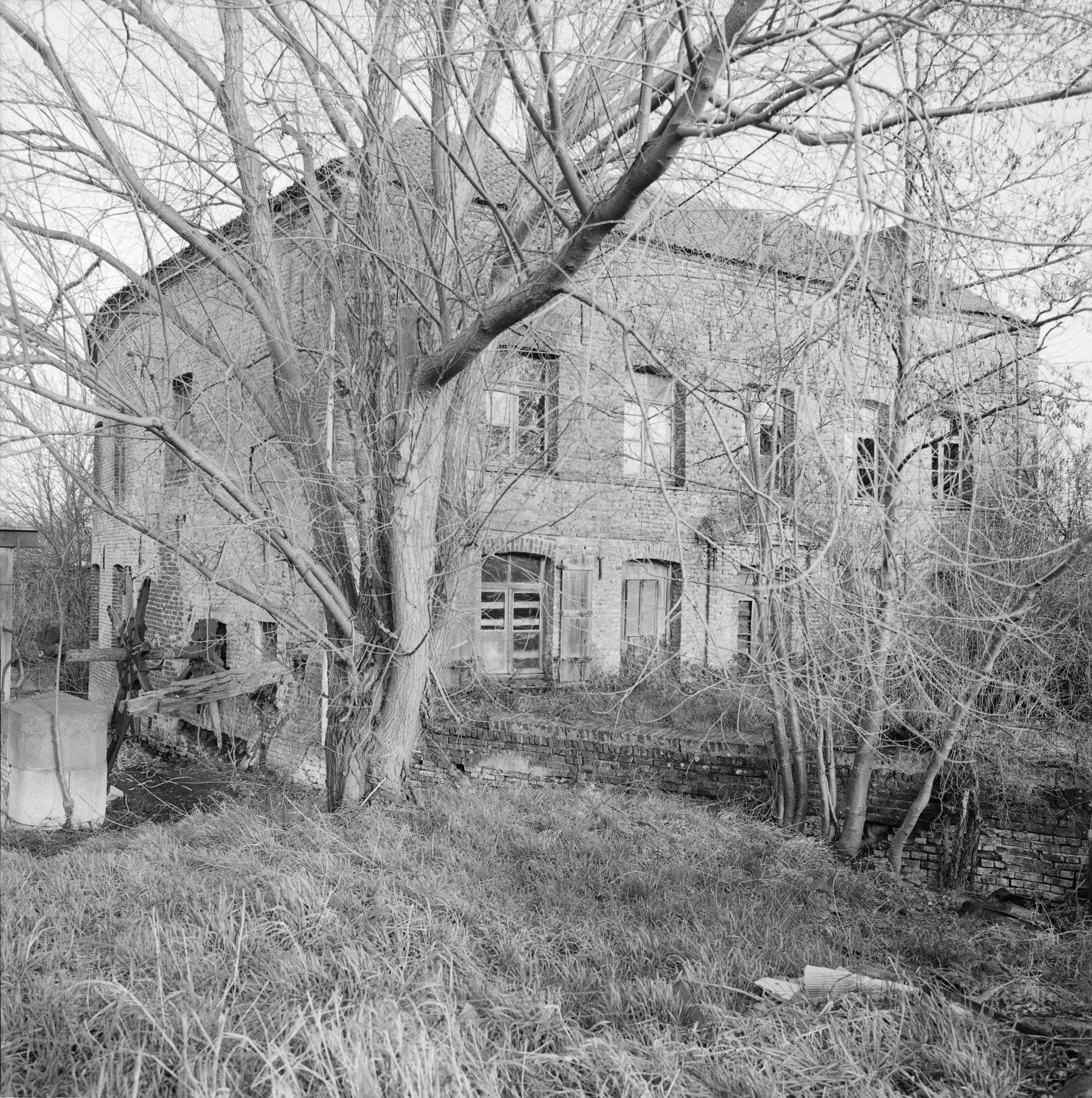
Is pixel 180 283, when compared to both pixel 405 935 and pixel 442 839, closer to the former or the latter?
pixel 442 839

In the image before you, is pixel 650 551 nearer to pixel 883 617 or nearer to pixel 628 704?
pixel 628 704

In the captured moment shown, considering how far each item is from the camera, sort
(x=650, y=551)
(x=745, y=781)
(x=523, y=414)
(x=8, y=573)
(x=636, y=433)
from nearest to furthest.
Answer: (x=8, y=573) → (x=745, y=781) → (x=523, y=414) → (x=636, y=433) → (x=650, y=551)

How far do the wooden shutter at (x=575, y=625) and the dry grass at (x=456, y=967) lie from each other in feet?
20.9

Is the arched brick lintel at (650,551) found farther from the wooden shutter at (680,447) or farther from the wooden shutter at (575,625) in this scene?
→ the wooden shutter at (680,447)

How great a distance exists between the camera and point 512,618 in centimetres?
1237

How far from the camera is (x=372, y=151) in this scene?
6.08 metres

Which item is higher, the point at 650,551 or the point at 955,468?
the point at 955,468

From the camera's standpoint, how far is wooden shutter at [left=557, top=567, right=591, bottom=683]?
12.4 meters

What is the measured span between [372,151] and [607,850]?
4852 millimetres

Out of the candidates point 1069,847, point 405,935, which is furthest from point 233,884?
point 1069,847

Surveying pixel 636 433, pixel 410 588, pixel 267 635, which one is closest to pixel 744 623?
pixel 636 433

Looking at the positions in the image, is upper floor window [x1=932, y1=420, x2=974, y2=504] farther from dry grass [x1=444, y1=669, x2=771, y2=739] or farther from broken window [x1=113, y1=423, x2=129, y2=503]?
broken window [x1=113, y1=423, x2=129, y2=503]

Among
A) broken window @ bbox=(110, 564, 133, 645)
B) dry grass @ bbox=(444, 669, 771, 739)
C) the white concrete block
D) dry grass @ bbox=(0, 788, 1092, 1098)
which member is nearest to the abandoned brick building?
dry grass @ bbox=(444, 669, 771, 739)

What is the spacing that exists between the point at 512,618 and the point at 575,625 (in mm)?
881
